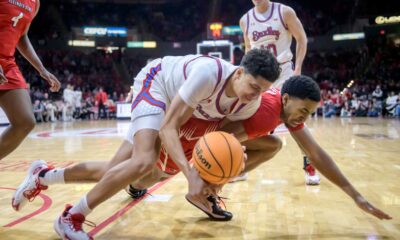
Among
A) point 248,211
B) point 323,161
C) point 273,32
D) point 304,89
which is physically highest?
point 273,32

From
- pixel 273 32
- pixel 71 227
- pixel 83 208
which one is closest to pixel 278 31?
pixel 273 32

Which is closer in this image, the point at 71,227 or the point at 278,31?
the point at 71,227

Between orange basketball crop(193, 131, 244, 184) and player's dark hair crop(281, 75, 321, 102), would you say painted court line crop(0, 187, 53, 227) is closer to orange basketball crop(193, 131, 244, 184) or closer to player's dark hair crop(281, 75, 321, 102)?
orange basketball crop(193, 131, 244, 184)

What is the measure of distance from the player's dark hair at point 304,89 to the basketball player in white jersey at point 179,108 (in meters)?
0.28

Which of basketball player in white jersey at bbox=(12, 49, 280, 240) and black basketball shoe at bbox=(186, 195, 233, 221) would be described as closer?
basketball player in white jersey at bbox=(12, 49, 280, 240)

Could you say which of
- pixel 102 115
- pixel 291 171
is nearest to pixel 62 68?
pixel 102 115

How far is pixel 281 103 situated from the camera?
2.96 meters

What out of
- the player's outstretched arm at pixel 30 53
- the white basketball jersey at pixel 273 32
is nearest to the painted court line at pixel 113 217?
the player's outstretched arm at pixel 30 53

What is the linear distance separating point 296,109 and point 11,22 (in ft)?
7.64

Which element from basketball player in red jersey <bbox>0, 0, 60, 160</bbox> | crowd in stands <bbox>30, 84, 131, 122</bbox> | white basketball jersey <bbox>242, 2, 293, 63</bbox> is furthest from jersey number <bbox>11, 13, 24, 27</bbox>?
crowd in stands <bbox>30, 84, 131, 122</bbox>

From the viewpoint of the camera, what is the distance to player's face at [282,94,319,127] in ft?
8.76

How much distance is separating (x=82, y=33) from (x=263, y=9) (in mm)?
29065

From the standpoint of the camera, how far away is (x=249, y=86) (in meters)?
2.42

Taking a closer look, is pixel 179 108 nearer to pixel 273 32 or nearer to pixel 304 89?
pixel 304 89
